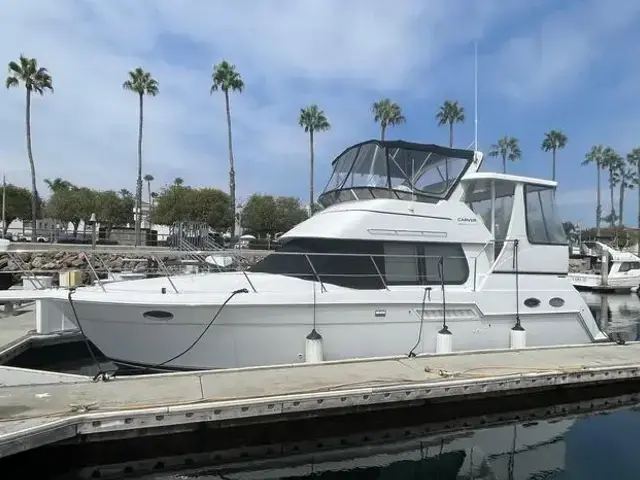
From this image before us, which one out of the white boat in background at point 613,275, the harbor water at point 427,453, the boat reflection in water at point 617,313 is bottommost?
the boat reflection in water at point 617,313

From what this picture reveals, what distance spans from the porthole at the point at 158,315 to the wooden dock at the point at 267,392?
0.82 meters

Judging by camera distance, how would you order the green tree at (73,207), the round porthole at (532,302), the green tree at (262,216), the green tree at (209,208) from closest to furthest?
the round porthole at (532,302) < the green tree at (209,208) < the green tree at (262,216) < the green tree at (73,207)

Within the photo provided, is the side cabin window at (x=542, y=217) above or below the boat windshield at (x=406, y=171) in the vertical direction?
below

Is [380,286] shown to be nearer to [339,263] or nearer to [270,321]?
[339,263]

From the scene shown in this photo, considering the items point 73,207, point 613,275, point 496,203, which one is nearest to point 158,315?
point 496,203

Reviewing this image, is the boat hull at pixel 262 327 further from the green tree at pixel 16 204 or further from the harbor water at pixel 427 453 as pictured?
the green tree at pixel 16 204

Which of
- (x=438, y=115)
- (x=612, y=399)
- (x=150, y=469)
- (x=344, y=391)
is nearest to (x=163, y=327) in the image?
(x=150, y=469)

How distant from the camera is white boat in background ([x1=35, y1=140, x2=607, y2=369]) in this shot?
7273 mm

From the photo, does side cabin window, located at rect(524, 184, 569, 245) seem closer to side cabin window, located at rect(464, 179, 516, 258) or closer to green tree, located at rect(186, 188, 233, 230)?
side cabin window, located at rect(464, 179, 516, 258)

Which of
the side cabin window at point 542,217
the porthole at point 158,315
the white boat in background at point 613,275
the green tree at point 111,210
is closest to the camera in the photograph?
the porthole at point 158,315

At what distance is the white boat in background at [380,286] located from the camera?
7.27 metres

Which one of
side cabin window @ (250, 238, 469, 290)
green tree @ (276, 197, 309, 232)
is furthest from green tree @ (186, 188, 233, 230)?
side cabin window @ (250, 238, 469, 290)

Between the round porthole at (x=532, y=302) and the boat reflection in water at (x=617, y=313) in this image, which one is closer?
the round porthole at (x=532, y=302)

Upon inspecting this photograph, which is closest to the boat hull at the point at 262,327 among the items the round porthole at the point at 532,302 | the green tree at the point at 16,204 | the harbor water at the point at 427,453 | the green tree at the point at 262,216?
the round porthole at the point at 532,302
